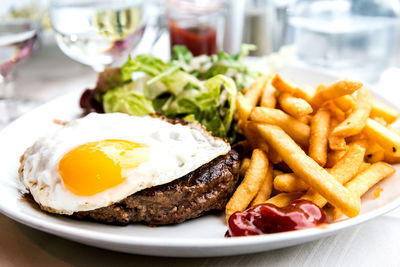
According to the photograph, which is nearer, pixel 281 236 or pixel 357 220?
pixel 281 236

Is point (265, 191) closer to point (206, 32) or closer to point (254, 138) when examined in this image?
point (254, 138)

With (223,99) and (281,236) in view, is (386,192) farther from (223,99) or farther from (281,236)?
(223,99)

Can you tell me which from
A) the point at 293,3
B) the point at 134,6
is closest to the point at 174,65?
the point at 134,6

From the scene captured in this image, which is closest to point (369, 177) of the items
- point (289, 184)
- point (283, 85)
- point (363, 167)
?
point (363, 167)

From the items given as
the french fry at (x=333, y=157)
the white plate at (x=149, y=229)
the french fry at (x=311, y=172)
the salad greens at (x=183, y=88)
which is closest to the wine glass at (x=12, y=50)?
the salad greens at (x=183, y=88)

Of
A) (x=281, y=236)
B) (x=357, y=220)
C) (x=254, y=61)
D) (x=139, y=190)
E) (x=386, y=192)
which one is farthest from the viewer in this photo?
(x=254, y=61)

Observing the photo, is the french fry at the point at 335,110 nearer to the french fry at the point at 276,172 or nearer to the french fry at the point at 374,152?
the french fry at the point at 374,152
